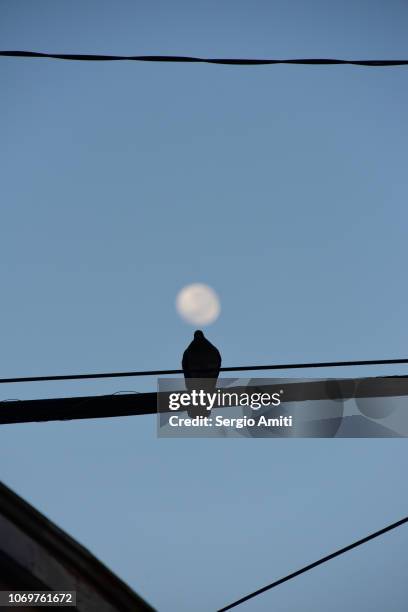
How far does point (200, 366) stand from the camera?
6.31m

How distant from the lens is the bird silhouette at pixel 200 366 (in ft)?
19.4

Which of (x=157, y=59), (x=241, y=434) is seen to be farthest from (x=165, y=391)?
(x=157, y=59)

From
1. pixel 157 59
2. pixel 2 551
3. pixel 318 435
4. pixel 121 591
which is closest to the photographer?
pixel 2 551

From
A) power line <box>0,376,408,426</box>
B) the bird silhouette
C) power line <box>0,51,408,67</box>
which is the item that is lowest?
power line <box>0,376,408,426</box>

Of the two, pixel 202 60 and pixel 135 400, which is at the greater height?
pixel 202 60

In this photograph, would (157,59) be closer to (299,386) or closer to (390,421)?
(299,386)

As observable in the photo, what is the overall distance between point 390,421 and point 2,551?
2.61 metres

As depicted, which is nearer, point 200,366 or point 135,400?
point 135,400

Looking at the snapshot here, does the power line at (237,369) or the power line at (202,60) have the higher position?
the power line at (202,60)

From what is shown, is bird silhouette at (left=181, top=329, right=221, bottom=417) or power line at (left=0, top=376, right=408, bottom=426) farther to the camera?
bird silhouette at (left=181, top=329, right=221, bottom=417)

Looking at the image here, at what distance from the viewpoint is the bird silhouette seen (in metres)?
5.90

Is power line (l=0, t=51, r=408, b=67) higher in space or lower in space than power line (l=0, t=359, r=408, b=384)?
higher

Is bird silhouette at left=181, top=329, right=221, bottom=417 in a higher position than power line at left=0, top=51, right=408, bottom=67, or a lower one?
lower

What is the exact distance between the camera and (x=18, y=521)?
5.34 meters
